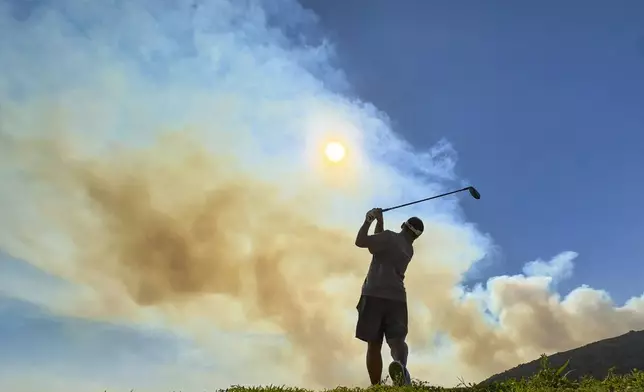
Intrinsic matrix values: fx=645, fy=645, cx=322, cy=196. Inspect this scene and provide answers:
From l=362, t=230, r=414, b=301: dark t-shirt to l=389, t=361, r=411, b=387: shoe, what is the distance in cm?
157

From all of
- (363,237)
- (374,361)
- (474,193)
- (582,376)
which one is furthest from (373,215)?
(582,376)

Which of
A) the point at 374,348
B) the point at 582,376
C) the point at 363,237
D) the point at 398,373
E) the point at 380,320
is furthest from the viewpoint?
the point at 363,237

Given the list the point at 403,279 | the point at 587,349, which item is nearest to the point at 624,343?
the point at 587,349

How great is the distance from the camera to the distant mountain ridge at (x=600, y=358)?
61.8ft

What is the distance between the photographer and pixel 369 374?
1194 cm

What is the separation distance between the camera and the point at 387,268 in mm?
12477

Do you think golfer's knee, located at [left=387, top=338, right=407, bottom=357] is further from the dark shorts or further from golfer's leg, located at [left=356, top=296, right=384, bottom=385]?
golfer's leg, located at [left=356, top=296, right=384, bottom=385]

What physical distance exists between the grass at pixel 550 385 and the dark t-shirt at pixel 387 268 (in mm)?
2588

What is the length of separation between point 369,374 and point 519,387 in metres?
3.93

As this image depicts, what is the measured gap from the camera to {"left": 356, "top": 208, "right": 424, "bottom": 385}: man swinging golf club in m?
12.2

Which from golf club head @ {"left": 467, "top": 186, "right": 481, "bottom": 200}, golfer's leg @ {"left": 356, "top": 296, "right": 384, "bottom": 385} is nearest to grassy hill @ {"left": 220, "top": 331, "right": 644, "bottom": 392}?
golfer's leg @ {"left": 356, "top": 296, "right": 384, "bottom": 385}

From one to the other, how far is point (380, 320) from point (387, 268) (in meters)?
1.00

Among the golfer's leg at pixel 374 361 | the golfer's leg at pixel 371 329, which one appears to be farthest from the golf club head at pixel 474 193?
the golfer's leg at pixel 374 361

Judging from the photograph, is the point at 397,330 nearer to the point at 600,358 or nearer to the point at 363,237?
the point at 363,237
